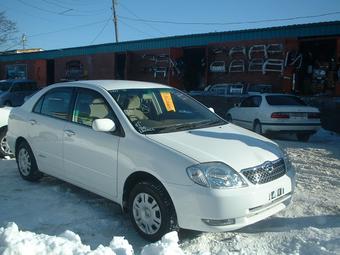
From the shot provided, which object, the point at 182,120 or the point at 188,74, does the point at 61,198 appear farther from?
the point at 188,74

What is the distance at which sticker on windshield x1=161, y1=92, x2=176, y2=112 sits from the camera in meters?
5.30

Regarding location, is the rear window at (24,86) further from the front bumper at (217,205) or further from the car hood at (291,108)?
the front bumper at (217,205)

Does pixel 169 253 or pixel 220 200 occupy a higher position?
pixel 220 200

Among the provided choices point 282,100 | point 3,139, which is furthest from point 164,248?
point 282,100

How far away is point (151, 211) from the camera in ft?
13.8

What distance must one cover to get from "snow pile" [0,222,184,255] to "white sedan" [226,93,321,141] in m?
8.57

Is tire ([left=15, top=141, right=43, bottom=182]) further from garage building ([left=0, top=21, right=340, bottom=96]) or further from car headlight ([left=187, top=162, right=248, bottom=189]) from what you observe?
garage building ([left=0, top=21, right=340, bottom=96])

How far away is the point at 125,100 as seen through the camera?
502 centimetres

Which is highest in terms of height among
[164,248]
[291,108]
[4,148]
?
[291,108]

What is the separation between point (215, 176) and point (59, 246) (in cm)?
148

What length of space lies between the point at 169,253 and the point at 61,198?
265cm

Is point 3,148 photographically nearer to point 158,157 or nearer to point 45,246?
point 158,157

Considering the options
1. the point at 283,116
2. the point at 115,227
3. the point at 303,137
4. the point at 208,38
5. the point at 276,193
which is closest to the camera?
the point at 276,193

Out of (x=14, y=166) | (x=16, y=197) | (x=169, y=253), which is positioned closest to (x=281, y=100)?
(x=14, y=166)
